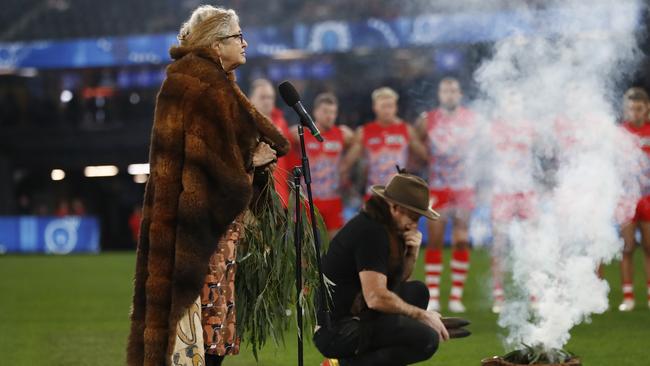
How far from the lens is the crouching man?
656cm

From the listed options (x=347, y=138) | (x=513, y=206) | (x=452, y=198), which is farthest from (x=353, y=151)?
(x=513, y=206)

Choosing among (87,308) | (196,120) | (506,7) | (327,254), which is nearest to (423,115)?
(506,7)

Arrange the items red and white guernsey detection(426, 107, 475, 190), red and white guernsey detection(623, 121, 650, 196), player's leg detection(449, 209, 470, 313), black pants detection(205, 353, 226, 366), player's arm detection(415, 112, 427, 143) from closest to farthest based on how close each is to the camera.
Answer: black pants detection(205, 353, 226, 366) → player's leg detection(449, 209, 470, 313) → red and white guernsey detection(623, 121, 650, 196) → red and white guernsey detection(426, 107, 475, 190) → player's arm detection(415, 112, 427, 143)

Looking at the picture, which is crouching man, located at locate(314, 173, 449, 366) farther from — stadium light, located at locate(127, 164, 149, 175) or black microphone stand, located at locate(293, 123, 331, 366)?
stadium light, located at locate(127, 164, 149, 175)

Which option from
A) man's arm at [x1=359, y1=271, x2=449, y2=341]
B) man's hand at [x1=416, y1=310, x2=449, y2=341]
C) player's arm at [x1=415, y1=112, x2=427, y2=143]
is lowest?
man's hand at [x1=416, y1=310, x2=449, y2=341]

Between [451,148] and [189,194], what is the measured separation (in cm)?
763

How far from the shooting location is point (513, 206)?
474 inches

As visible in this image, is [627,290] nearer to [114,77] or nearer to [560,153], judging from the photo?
[560,153]

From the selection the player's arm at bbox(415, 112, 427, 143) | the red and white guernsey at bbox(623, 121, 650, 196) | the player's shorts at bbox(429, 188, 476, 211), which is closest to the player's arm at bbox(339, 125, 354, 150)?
the player's arm at bbox(415, 112, 427, 143)

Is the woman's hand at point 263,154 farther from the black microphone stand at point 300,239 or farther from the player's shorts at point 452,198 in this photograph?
the player's shorts at point 452,198

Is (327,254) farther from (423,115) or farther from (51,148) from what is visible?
(51,148)

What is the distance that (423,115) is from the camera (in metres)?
13.3

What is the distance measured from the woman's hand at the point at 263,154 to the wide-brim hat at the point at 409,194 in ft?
3.30

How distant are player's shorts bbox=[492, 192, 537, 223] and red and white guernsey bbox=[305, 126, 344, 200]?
81.0 inches
